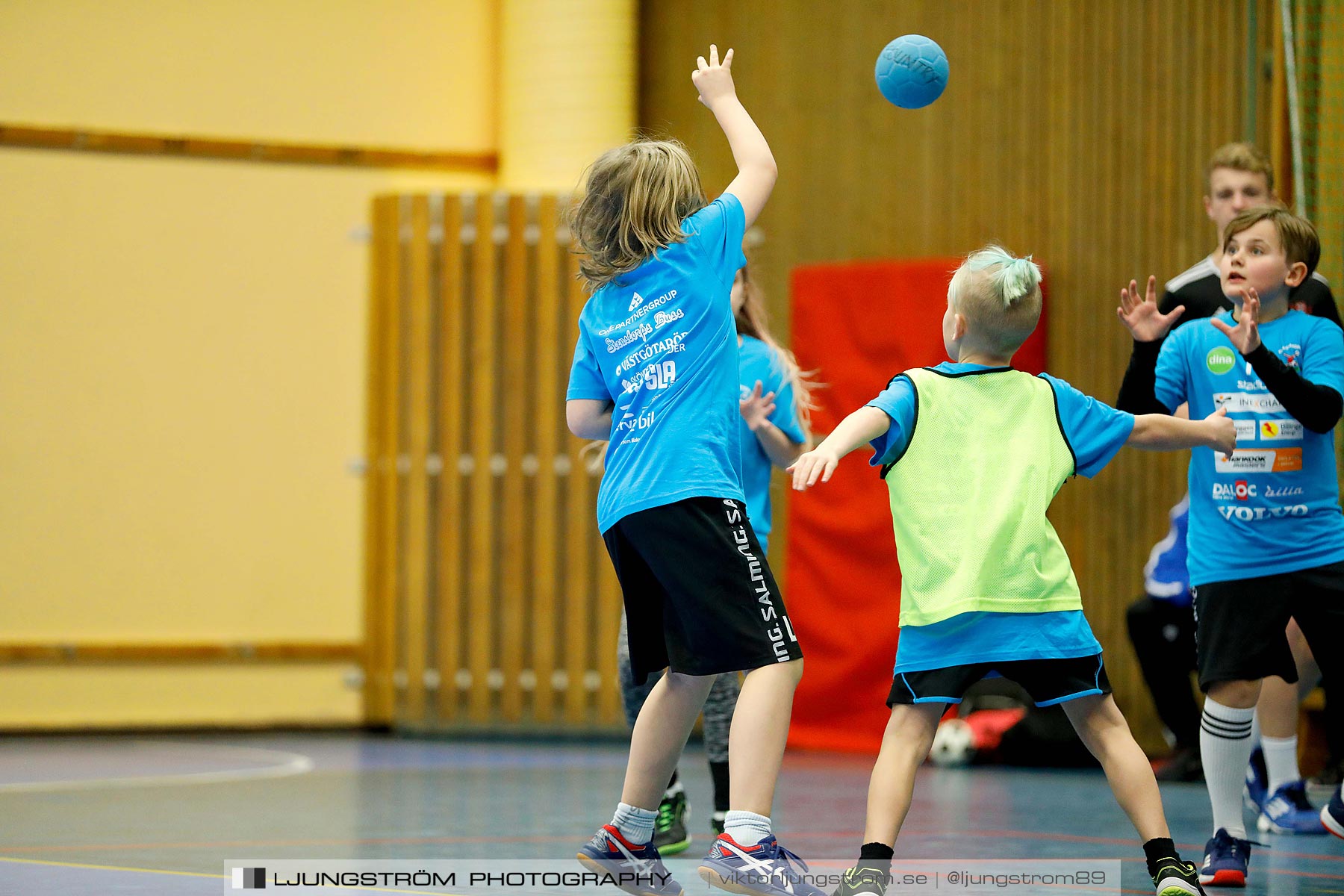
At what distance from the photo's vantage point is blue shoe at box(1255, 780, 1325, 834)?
436 centimetres

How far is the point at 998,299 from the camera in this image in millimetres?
3020

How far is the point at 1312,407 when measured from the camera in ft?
A: 11.6

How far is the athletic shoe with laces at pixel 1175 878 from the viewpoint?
2816mm

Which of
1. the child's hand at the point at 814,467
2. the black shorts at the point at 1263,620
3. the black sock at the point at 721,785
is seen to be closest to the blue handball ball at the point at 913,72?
the black shorts at the point at 1263,620

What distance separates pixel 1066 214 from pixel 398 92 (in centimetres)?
344

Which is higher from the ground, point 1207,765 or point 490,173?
point 490,173

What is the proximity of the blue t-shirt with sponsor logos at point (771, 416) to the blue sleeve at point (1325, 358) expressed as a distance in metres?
1.27

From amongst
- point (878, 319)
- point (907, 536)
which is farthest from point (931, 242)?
point (907, 536)

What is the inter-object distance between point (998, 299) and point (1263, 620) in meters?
1.23

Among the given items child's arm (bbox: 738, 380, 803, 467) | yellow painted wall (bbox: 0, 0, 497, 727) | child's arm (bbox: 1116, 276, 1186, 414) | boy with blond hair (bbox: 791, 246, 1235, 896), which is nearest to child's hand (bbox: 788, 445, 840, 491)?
boy with blond hair (bbox: 791, 246, 1235, 896)

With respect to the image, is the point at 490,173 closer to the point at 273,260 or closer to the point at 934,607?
the point at 273,260

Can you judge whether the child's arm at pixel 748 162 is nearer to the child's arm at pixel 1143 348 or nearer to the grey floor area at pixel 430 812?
the child's arm at pixel 1143 348

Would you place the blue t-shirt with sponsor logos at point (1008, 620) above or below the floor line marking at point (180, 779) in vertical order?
above

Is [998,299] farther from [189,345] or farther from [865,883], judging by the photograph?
[189,345]
